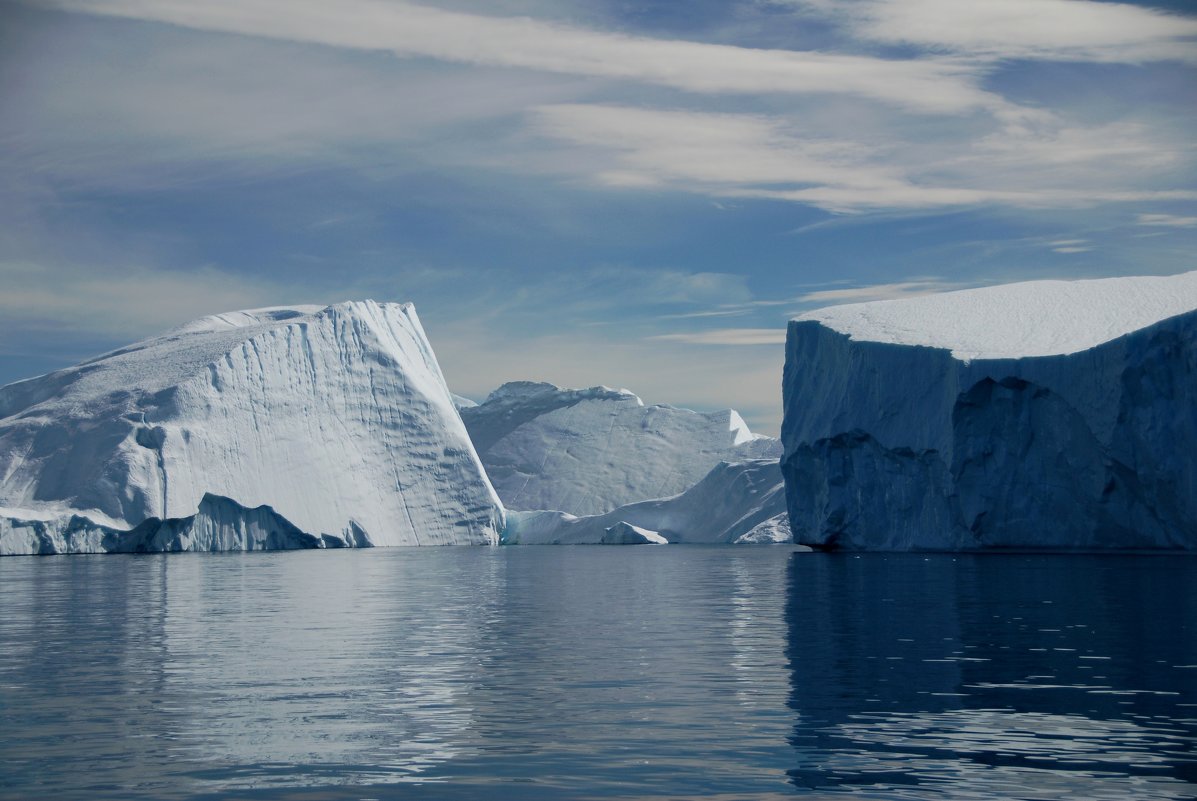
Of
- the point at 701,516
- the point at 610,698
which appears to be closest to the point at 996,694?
the point at 610,698

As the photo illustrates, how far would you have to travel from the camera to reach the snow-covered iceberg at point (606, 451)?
8206cm

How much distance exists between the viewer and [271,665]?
11492 millimetres

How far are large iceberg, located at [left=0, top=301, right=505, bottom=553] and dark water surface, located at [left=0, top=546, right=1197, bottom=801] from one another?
27961mm

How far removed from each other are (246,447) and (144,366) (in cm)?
663

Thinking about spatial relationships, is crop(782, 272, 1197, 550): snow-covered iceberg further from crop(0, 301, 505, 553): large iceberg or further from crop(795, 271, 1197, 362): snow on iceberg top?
crop(0, 301, 505, 553): large iceberg

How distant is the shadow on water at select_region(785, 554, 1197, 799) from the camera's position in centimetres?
663

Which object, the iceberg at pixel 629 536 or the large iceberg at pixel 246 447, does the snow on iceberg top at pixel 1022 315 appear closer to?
the large iceberg at pixel 246 447

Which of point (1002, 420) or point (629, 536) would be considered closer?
point (1002, 420)

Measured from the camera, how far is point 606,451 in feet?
277

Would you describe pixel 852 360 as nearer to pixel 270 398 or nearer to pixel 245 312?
pixel 270 398

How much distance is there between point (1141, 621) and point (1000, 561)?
16.5 m

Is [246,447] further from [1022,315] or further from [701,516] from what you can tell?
[1022,315]

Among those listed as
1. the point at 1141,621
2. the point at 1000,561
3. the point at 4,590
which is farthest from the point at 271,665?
the point at 1000,561

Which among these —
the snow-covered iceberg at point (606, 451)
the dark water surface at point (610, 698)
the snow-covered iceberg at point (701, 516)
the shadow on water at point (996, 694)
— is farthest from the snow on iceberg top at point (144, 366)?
the shadow on water at point (996, 694)
